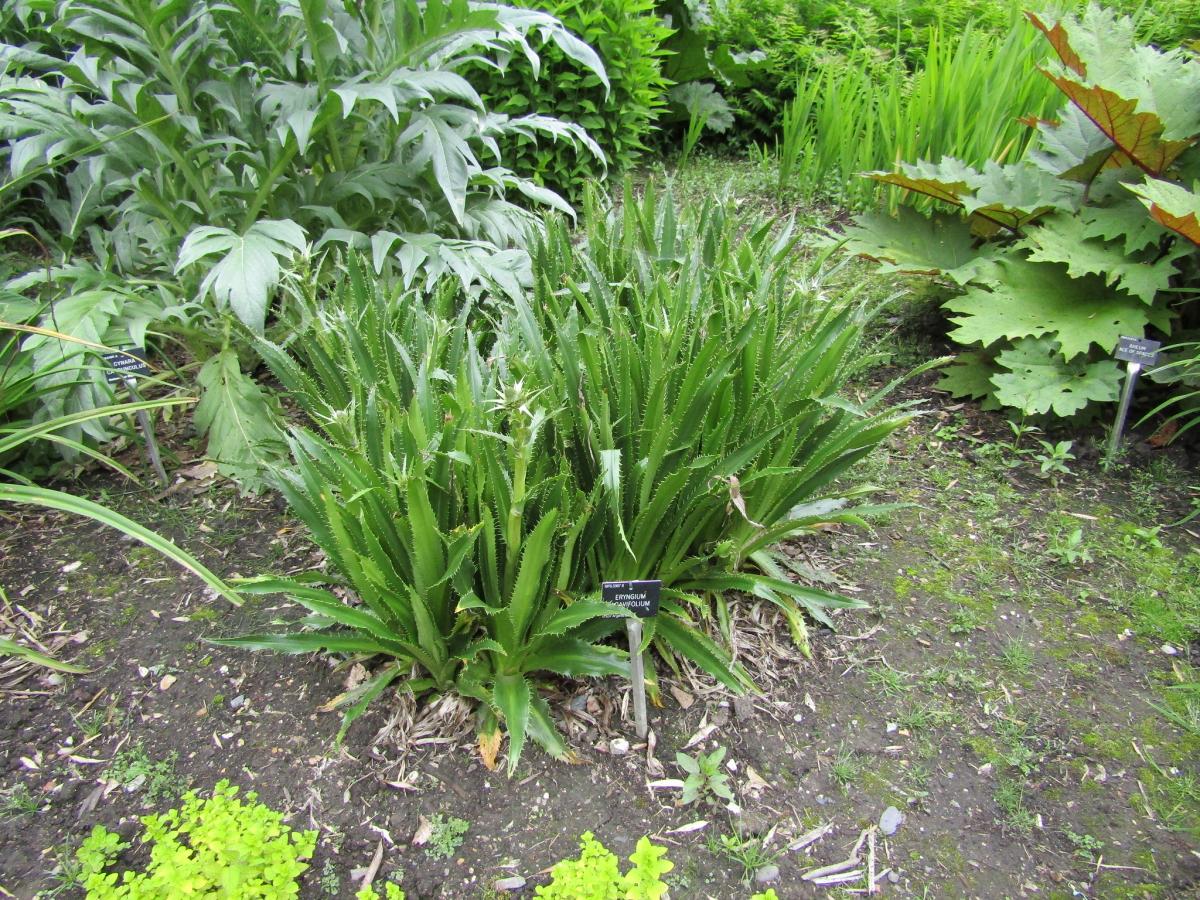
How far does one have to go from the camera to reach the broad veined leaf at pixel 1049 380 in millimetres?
2727

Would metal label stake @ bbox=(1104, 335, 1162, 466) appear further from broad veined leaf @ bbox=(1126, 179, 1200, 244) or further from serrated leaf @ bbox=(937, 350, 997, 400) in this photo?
Answer: serrated leaf @ bbox=(937, 350, 997, 400)

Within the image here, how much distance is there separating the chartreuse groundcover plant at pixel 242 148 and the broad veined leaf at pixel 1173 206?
1.74 meters

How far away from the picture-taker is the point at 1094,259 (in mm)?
2725

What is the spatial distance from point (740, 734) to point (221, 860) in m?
1.13

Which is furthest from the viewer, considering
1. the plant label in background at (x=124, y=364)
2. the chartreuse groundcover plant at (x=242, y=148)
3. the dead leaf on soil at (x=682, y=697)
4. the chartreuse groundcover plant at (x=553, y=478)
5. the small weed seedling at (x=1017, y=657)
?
the chartreuse groundcover plant at (x=242, y=148)

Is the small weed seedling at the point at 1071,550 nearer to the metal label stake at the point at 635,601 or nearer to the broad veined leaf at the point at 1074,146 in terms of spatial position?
the broad veined leaf at the point at 1074,146

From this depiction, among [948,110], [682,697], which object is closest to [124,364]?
[682,697]

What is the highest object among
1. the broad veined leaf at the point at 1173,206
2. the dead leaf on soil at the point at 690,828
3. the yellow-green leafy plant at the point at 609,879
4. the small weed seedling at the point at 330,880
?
the broad veined leaf at the point at 1173,206

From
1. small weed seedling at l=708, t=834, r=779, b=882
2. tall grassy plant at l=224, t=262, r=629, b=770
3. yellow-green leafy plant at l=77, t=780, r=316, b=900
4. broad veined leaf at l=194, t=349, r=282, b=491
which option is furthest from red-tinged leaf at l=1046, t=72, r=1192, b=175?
yellow-green leafy plant at l=77, t=780, r=316, b=900

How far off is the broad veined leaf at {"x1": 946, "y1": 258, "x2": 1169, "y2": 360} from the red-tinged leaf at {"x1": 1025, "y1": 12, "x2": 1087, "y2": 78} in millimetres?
685

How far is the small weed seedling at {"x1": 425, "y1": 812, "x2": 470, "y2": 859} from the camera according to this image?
5.62 feet

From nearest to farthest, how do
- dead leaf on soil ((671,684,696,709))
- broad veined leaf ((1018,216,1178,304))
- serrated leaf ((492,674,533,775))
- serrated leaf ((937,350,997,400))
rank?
serrated leaf ((492,674,533,775))
dead leaf on soil ((671,684,696,709))
broad veined leaf ((1018,216,1178,304))
serrated leaf ((937,350,997,400))

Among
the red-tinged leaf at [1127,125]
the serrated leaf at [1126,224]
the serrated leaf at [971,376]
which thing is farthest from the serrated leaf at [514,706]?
the red-tinged leaf at [1127,125]

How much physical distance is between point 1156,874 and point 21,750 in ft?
8.19
